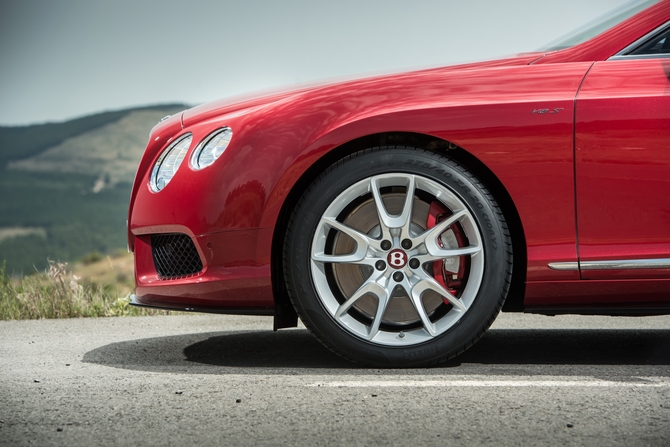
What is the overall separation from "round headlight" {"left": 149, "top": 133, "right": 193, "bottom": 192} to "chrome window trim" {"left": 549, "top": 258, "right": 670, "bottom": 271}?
65.4 inches

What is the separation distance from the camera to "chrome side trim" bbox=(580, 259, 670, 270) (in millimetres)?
3059

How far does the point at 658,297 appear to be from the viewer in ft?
10.3

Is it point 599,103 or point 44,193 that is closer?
point 599,103

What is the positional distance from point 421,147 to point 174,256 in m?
1.20

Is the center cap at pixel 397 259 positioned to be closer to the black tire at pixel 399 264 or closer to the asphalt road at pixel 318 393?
the black tire at pixel 399 264

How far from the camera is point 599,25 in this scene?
356 cm

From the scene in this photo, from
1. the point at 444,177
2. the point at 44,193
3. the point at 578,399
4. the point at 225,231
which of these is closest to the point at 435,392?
the point at 578,399

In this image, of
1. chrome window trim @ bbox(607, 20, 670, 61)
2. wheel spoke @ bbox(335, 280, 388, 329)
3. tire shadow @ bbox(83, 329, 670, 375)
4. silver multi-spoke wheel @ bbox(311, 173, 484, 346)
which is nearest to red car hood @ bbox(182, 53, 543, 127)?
chrome window trim @ bbox(607, 20, 670, 61)

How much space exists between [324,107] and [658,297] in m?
1.62

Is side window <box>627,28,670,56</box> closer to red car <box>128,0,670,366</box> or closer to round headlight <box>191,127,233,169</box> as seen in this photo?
red car <box>128,0,670,366</box>

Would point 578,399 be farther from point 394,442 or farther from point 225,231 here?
point 225,231

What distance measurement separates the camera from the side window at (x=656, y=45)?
3.19m

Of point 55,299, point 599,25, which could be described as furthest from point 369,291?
point 55,299

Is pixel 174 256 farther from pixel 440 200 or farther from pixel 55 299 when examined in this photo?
pixel 55 299
